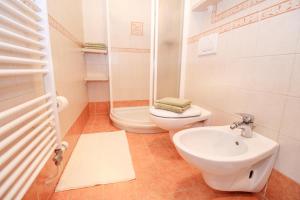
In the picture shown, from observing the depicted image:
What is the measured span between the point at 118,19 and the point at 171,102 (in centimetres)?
172

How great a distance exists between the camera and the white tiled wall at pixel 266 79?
790mm

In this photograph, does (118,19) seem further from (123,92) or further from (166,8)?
(123,92)

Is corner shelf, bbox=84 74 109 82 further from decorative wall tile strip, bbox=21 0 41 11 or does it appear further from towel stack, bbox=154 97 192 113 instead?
decorative wall tile strip, bbox=21 0 41 11

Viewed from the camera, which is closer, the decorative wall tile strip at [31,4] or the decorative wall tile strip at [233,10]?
the decorative wall tile strip at [31,4]

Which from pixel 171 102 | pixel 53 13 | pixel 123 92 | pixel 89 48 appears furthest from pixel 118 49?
pixel 171 102

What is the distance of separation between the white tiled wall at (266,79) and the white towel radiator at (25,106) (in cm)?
120

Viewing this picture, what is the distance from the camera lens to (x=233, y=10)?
1139mm

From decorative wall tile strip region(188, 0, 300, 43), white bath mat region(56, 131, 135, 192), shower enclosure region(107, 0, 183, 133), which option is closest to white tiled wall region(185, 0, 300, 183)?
decorative wall tile strip region(188, 0, 300, 43)

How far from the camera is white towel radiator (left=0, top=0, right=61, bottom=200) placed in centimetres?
51

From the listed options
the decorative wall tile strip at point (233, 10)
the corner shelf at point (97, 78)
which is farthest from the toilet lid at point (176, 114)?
the corner shelf at point (97, 78)

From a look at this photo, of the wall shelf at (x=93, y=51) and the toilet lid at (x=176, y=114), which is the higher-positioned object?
the wall shelf at (x=93, y=51)

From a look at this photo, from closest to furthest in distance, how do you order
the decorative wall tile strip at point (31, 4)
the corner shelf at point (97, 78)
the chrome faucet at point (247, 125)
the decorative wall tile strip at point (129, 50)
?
1. the decorative wall tile strip at point (31, 4)
2. the chrome faucet at point (247, 125)
3. the corner shelf at point (97, 78)
4. the decorative wall tile strip at point (129, 50)

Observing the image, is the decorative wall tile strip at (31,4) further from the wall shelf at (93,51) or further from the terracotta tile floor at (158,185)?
the wall shelf at (93,51)

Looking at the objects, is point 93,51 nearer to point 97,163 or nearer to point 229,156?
point 97,163
